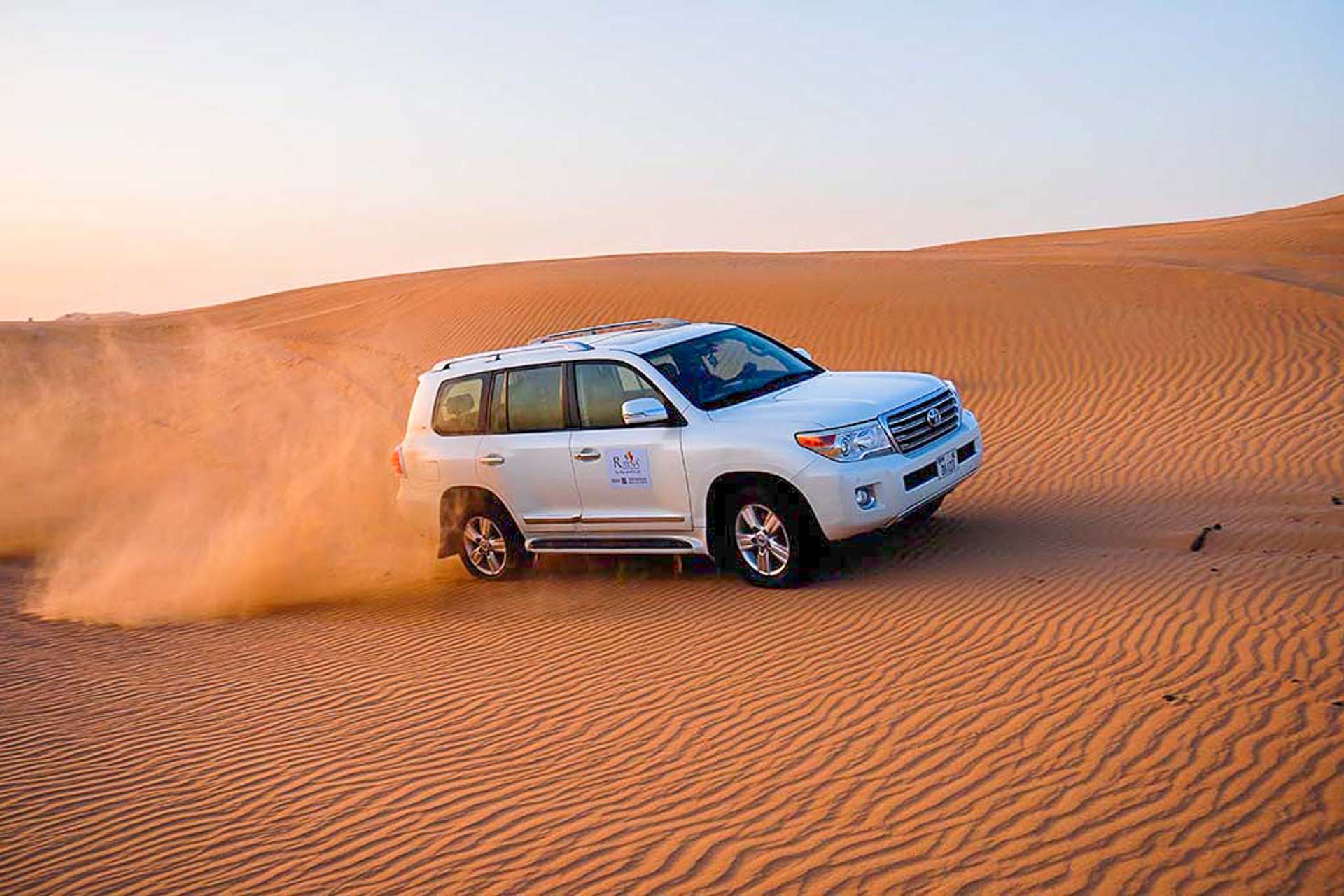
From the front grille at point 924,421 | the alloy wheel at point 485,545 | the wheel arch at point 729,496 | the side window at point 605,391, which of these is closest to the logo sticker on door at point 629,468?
the side window at point 605,391

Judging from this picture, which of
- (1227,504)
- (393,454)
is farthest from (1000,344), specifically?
(393,454)

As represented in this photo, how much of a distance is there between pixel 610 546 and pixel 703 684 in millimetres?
2512

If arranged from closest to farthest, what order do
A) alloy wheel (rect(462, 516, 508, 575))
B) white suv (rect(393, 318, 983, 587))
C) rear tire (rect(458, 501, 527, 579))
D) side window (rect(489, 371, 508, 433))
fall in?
white suv (rect(393, 318, 983, 587)), side window (rect(489, 371, 508, 433)), rear tire (rect(458, 501, 527, 579)), alloy wheel (rect(462, 516, 508, 575))

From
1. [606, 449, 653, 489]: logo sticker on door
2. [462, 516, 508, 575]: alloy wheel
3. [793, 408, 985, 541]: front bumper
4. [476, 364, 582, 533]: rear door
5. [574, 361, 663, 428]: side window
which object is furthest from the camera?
[462, 516, 508, 575]: alloy wheel

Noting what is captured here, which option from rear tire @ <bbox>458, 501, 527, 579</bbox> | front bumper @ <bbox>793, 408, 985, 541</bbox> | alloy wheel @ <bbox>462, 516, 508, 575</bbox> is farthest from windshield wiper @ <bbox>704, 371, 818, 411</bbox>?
alloy wheel @ <bbox>462, 516, 508, 575</bbox>

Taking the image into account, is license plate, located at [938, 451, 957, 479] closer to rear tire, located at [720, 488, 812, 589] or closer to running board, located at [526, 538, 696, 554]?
rear tire, located at [720, 488, 812, 589]

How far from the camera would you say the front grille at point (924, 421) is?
8.32 metres

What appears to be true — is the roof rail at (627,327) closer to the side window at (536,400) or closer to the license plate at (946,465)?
the side window at (536,400)

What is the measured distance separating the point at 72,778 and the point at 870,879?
445 cm

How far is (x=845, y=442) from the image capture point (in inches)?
318

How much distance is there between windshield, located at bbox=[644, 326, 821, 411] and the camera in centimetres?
890

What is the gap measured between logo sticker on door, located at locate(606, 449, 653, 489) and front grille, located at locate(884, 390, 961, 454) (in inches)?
71.6

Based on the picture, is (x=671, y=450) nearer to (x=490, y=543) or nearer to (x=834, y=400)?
(x=834, y=400)

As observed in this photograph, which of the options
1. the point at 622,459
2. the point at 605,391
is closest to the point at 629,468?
the point at 622,459
